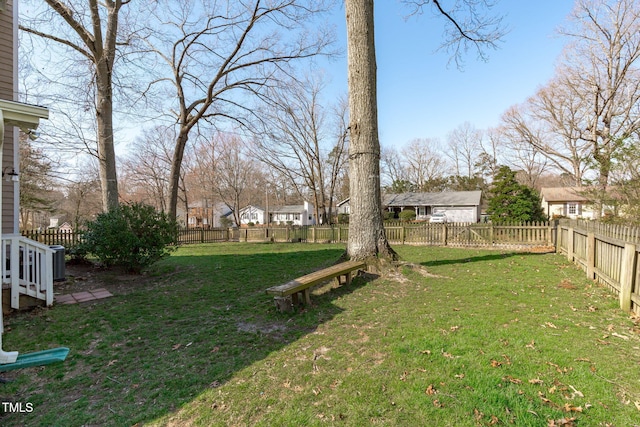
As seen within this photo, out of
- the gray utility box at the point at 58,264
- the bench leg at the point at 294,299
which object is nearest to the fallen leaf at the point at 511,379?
the bench leg at the point at 294,299

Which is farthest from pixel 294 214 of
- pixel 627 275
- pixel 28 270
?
pixel 627 275

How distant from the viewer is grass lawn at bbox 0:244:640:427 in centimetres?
248

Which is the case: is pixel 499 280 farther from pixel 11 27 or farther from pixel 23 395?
pixel 11 27

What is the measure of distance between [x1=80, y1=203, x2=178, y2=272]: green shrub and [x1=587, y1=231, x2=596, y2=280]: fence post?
377 inches

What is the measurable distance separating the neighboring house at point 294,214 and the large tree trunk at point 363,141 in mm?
44873

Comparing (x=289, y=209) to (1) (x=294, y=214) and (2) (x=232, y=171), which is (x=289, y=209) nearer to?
(1) (x=294, y=214)

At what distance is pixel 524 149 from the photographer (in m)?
27.6

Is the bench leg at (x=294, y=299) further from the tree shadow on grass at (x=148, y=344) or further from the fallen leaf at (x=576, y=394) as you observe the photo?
the fallen leaf at (x=576, y=394)

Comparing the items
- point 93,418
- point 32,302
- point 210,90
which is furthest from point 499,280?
point 210,90

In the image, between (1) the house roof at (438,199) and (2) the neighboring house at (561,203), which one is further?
(2) the neighboring house at (561,203)

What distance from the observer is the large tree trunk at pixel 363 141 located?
246 inches

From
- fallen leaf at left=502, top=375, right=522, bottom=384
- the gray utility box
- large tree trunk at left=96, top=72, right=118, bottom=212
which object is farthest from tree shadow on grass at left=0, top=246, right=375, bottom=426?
large tree trunk at left=96, top=72, right=118, bottom=212

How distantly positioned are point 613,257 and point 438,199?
31675 millimetres

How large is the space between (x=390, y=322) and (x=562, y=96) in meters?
26.4
